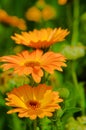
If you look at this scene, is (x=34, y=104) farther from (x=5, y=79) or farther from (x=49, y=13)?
(x=49, y=13)

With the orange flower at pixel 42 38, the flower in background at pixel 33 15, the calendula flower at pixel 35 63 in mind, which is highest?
the flower in background at pixel 33 15

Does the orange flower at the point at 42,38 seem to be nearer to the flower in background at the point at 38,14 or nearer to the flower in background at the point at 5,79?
the flower in background at the point at 5,79

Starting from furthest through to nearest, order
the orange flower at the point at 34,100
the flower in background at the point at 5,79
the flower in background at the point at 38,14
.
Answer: the flower in background at the point at 38,14, the flower in background at the point at 5,79, the orange flower at the point at 34,100

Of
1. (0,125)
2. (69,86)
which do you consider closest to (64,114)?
(69,86)

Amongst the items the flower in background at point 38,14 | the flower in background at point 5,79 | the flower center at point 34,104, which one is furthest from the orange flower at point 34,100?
the flower in background at point 38,14

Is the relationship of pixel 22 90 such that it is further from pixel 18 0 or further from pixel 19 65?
pixel 18 0

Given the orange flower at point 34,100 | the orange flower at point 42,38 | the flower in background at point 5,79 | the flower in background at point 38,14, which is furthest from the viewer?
the flower in background at point 38,14
